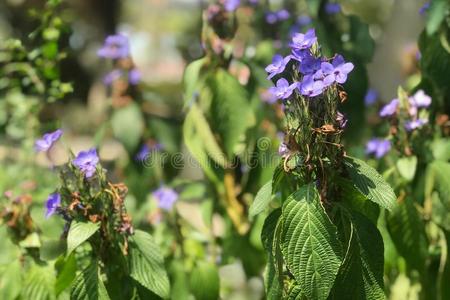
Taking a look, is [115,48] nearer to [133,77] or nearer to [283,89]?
[133,77]

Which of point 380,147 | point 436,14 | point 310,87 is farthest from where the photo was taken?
point 380,147

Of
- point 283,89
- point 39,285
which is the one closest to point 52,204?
point 39,285

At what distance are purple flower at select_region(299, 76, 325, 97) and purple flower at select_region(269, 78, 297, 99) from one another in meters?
0.02

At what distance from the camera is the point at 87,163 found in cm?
157

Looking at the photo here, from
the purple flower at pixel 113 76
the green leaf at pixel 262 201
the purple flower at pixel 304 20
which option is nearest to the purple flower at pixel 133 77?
the purple flower at pixel 113 76

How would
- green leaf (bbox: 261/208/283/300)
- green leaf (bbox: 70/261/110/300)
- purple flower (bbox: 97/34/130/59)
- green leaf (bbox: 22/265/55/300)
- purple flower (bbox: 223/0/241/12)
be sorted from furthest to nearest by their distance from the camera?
purple flower (bbox: 97/34/130/59) < purple flower (bbox: 223/0/241/12) < green leaf (bbox: 22/265/55/300) < green leaf (bbox: 70/261/110/300) < green leaf (bbox: 261/208/283/300)

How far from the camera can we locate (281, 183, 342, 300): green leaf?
1.33 meters

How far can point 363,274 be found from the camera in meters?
1.40

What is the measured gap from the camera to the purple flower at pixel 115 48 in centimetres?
267

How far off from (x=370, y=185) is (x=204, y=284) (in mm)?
867

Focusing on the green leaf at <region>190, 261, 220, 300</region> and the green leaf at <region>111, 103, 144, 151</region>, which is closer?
the green leaf at <region>190, 261, 220, 300</region>

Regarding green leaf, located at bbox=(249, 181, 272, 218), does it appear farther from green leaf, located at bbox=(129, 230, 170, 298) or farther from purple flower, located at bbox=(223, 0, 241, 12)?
purple flower, located at bbox=(223, 0, 241, 12)

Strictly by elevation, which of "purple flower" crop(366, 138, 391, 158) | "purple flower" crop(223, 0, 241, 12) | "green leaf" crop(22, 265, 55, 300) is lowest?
"green leaf" crop(22, 265, 55, 300)

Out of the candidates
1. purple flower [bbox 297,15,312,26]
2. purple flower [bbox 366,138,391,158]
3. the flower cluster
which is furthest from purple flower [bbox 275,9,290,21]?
the flower cluster
